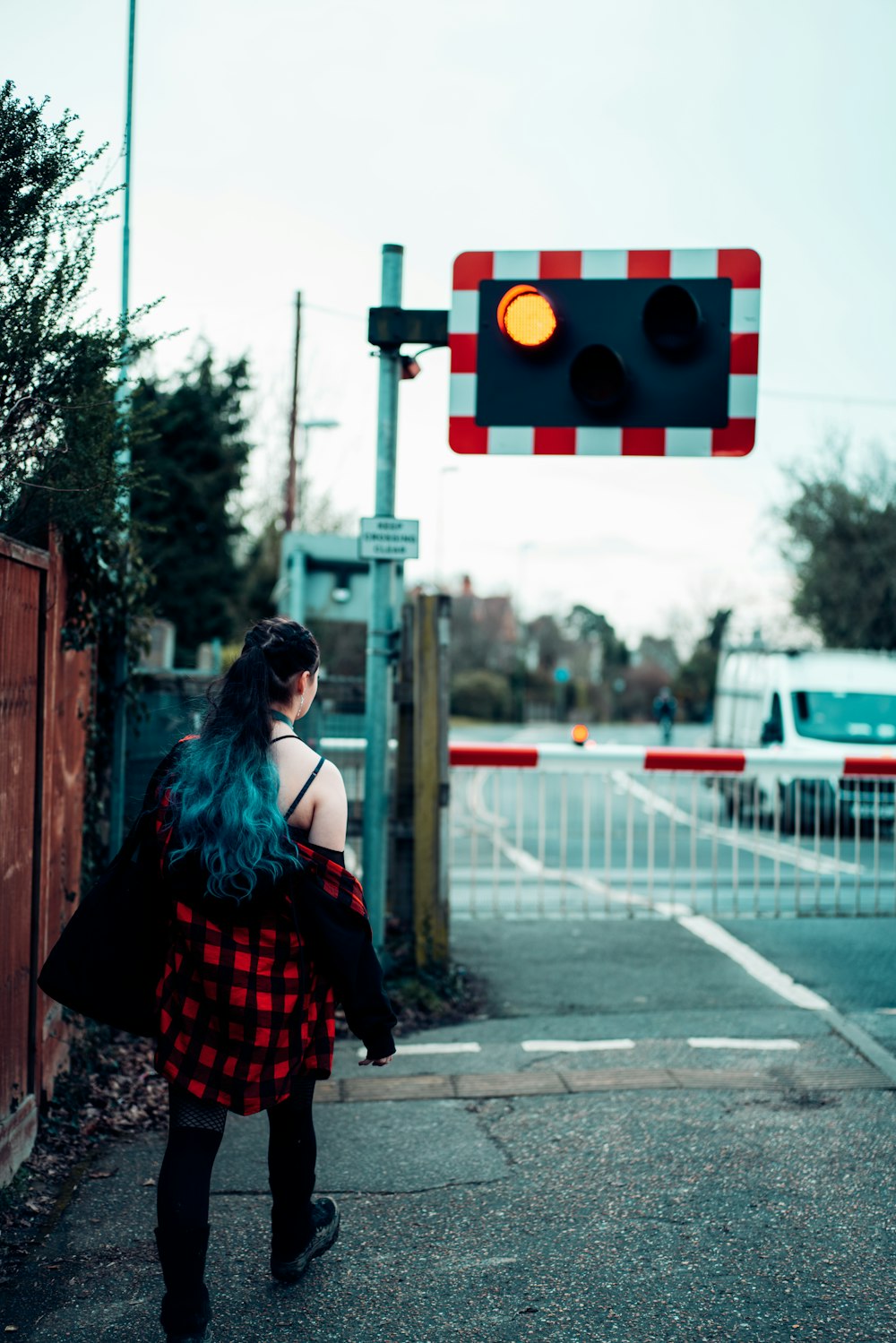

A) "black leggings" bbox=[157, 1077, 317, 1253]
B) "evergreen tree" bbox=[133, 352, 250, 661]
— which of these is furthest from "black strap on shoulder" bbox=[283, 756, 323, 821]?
"evergreen tree" bbox=[133, 352, 250, 661]

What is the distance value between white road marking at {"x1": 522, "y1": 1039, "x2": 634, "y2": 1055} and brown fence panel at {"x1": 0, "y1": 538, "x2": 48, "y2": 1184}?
225cm

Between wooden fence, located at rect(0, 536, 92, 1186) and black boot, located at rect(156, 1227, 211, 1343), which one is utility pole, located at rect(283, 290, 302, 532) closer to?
wooden fence, located at rect(0, 536, 92, 1186)

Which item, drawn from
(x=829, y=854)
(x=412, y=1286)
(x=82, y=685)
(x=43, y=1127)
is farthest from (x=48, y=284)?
(x=829, y=854)

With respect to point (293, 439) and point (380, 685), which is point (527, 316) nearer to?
point (380, 685)

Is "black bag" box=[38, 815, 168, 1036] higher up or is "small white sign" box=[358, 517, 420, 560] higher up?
"small white sign" box=[358, 517, 420, 560]

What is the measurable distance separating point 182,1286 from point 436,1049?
2.72 m

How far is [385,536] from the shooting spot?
5.75 m

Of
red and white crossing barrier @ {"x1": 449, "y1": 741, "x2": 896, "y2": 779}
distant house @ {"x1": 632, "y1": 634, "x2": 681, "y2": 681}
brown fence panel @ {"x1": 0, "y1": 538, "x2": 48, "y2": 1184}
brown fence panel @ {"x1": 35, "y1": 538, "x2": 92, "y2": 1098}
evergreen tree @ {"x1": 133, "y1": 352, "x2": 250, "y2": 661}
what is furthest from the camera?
distant house @ {"x1": 632, "y1": 634, "x2": 681, "y2": 681}

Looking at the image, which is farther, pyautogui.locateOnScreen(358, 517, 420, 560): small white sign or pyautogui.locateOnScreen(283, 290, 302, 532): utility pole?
pyautogui.locateOnScreen(283, 290, 302, 532): utility pole

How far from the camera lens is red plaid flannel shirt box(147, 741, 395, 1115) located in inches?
117

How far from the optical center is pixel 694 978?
6.83m

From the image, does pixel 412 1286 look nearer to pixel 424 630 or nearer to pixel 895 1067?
pixel 895 1067

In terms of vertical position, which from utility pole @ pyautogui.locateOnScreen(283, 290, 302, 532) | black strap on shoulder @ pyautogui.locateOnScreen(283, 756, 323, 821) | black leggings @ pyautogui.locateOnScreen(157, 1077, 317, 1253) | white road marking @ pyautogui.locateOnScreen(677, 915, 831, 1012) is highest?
utility pole @ pyautogui.locateOnScreen(283, 290, 302, 532)

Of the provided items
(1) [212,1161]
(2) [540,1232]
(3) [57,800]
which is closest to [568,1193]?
(2) [540,1232]
